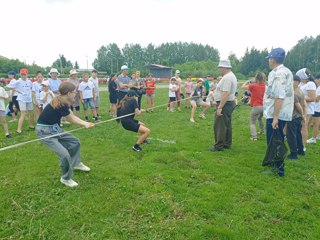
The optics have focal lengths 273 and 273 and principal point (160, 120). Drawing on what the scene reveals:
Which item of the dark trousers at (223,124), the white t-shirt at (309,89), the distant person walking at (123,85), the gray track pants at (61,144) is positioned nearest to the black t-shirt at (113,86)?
the distant person walking at (123,85)

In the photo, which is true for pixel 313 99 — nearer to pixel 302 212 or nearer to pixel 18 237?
pixel 302 212

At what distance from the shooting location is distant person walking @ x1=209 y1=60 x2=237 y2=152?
6.55 meters

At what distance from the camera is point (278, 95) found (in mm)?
4980

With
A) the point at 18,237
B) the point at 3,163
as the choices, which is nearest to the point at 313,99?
the point at 18,237

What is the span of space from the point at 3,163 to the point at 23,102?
3491mm

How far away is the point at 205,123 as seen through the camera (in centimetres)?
1085

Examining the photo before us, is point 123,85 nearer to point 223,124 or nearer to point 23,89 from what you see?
point 23,89

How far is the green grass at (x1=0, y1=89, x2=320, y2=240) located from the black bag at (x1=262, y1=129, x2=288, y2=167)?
1.16 feet

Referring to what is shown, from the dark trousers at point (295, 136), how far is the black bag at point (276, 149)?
3.67ft

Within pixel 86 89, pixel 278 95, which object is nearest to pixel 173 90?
pixel 86 89

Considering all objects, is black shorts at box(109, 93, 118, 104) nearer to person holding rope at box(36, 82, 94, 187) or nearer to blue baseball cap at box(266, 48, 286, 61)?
person holding rope at box(36, 82, 94, 187)

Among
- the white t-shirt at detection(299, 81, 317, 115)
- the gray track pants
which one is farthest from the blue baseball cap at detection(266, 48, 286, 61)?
the gray track pants

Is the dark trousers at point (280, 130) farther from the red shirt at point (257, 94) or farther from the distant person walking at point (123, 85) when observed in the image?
the distant person walking at point (123, 85)

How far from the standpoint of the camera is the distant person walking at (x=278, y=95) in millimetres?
4984
